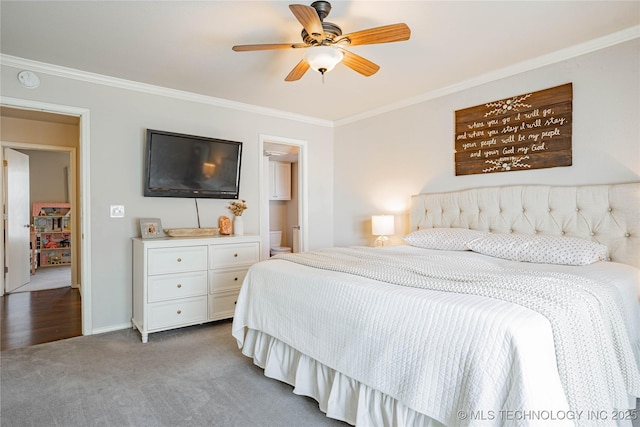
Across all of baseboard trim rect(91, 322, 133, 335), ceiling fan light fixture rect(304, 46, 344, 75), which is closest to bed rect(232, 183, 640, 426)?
ceiling fan light fixture rect(304, 46, 344, 75)

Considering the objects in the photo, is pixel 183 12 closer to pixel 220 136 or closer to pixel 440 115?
pixel 220 136

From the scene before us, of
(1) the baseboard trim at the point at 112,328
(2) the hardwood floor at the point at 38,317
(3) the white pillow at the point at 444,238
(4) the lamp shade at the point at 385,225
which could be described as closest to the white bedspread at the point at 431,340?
(3) the white pillow at the point at 444,238

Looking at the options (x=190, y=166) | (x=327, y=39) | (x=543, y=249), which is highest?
(x=327, y=39)

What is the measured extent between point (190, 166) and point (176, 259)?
3.28ft

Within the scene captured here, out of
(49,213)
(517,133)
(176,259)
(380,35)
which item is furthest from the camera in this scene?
(49,213)

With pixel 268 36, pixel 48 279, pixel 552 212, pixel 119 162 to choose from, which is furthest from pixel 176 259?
pixel 48 279

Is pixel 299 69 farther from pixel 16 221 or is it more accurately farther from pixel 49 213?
pixel 49 213

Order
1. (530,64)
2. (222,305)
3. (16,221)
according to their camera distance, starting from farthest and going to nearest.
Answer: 1. (16,221)
2. (222,305)
3. (530,64)

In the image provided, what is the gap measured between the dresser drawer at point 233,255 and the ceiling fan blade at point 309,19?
7.00 feet

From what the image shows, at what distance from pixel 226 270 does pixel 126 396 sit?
1468 mm

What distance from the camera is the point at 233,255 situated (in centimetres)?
349

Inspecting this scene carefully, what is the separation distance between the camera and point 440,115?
3.61 meters

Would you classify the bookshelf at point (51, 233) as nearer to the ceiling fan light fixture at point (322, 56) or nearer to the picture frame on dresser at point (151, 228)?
the picture frame on dresser at point (151, 228)

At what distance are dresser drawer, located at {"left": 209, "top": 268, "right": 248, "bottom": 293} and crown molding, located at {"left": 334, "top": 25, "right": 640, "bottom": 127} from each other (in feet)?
8.31
